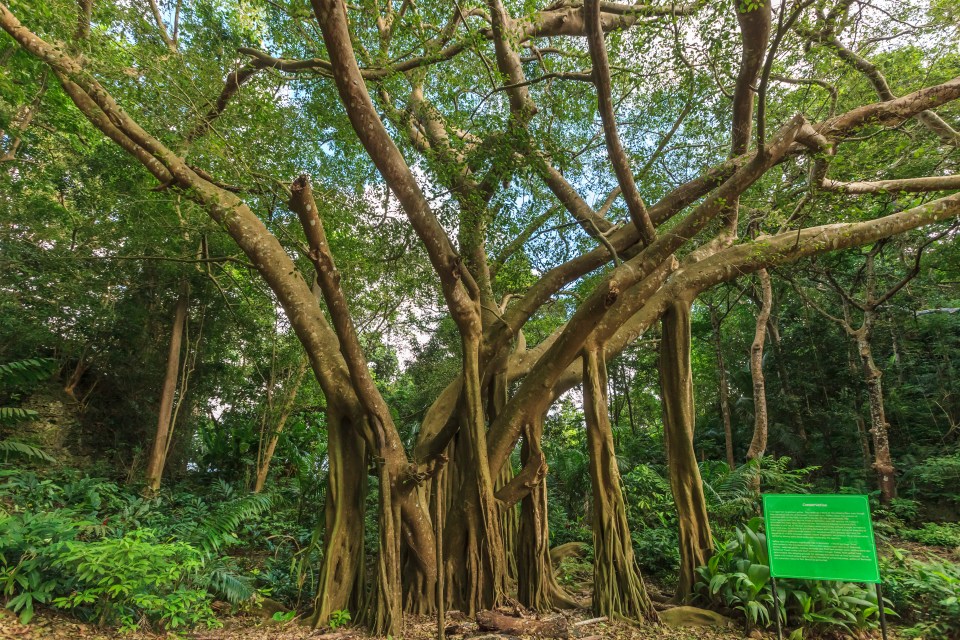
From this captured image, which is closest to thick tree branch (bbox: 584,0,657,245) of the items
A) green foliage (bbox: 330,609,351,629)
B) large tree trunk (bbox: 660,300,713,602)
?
large tree trunk (bbox: 660,300,713,602)

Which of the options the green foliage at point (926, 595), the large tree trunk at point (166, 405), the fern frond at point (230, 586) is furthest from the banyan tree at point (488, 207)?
the large tree trunk at point (166, 405)

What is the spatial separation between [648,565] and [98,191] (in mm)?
9170

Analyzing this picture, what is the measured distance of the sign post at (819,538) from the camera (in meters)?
3.21

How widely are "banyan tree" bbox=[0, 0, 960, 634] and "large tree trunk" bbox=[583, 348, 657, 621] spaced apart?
17 millimetres

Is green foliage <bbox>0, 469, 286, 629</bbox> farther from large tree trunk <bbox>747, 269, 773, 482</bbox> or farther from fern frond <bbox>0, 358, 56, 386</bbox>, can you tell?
large tree trunk <bbox>747, 269, 773, 482</bbox>

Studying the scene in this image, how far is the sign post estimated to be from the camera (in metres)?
3.21

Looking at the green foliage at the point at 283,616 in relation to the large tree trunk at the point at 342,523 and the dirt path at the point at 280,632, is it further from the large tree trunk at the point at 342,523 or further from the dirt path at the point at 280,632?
the large tree trunk at the point at 342,523

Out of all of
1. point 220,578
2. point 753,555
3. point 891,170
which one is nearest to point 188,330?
point 220,578

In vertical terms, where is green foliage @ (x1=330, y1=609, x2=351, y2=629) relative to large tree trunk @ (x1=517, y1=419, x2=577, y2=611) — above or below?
below

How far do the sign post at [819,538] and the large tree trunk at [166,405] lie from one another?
7.44 meters

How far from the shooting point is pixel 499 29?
4594 millimetres

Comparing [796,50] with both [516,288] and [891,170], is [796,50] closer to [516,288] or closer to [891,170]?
[891,170]

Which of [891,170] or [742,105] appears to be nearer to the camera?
[742,105]

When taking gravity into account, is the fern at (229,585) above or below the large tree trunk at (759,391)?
below
